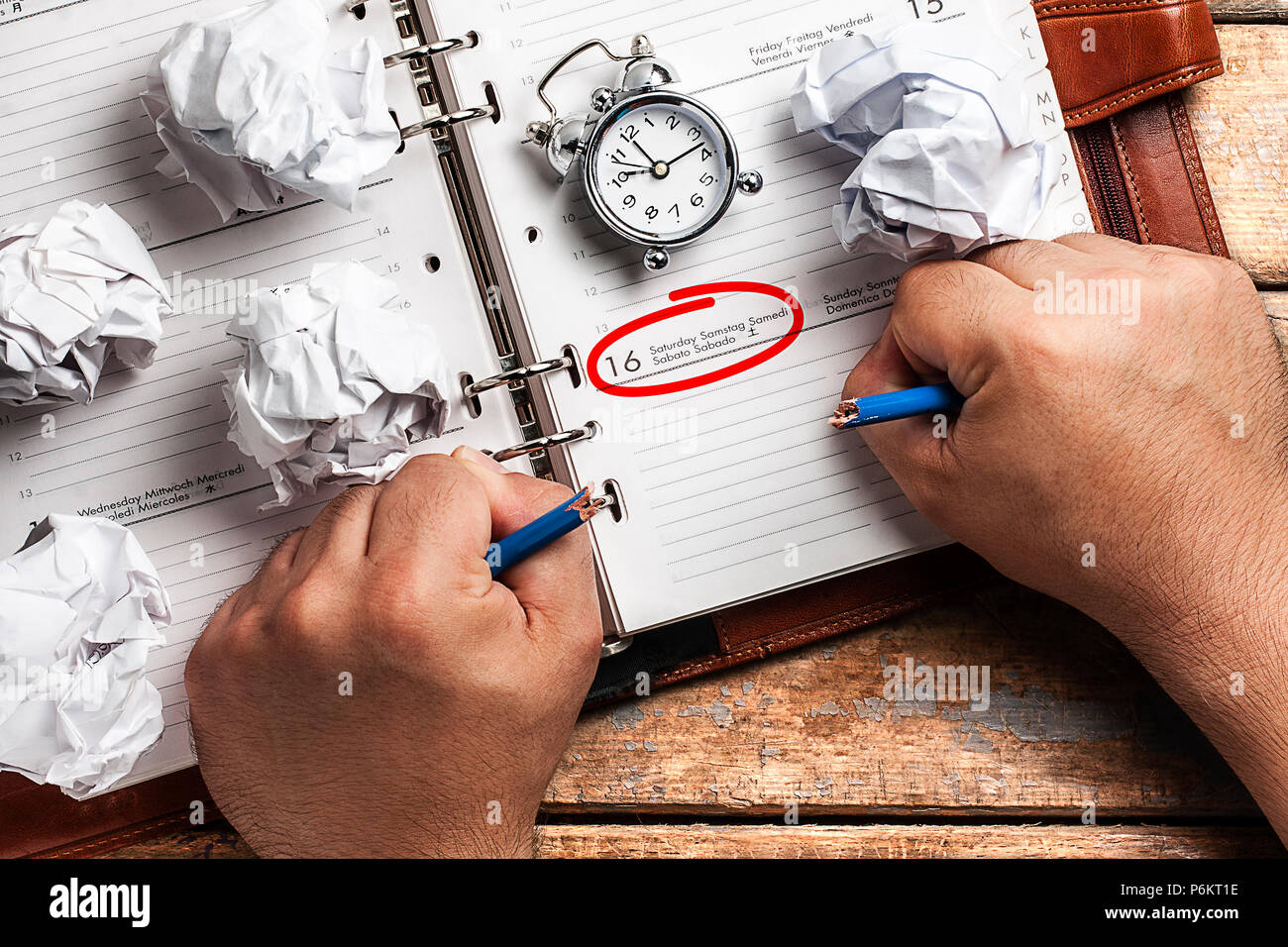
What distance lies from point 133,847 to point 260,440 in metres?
0.47

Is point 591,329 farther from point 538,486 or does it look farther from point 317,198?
point 317,198

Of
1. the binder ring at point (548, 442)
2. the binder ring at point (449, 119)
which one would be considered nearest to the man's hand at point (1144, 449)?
the binder ring at point (548, 442)

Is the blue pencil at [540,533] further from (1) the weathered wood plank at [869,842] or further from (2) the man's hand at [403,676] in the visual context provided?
(1) the weathered wood plank at [869,842]

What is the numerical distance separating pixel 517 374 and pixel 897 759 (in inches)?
22.5

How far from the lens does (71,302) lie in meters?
0.92

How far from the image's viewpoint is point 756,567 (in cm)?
102

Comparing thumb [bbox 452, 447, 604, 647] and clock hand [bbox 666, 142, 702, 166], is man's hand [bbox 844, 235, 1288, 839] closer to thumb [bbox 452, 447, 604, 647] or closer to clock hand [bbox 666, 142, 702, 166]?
clock hand [bbox 666, 142, 702, 166]

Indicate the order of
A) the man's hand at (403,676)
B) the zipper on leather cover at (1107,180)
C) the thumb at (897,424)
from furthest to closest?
the zipper on leather cover at (1107,180) → the thumb at (897,424) → the man's hand at (403,676)

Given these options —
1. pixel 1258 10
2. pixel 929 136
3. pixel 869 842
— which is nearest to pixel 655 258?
pixel 929 136

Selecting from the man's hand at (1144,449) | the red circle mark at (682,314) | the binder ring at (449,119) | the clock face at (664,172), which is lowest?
the man's hand at (1144,449)

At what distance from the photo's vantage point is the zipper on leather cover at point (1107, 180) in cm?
106

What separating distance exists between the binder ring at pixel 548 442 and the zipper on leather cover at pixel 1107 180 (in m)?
0.60

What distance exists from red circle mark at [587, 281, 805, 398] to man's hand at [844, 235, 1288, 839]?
13 cm

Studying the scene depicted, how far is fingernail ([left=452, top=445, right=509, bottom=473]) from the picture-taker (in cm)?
94
